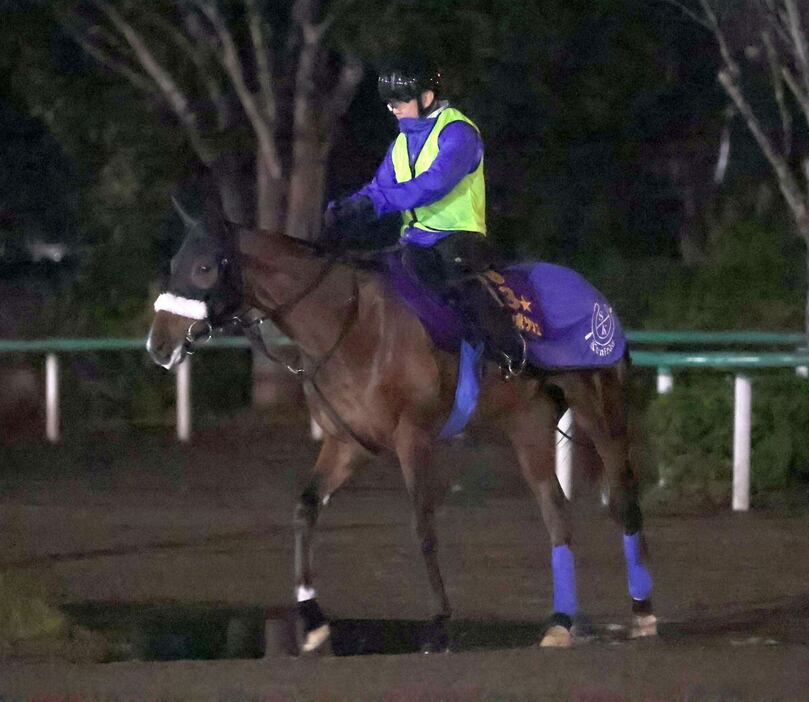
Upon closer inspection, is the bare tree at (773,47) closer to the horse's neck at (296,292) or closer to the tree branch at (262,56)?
the tree branch at (262,56)

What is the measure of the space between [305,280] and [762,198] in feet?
46.1

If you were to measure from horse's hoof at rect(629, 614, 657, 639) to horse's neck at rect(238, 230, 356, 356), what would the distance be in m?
1.92

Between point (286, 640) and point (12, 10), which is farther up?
point (12, 10)

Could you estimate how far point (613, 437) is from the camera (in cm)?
790

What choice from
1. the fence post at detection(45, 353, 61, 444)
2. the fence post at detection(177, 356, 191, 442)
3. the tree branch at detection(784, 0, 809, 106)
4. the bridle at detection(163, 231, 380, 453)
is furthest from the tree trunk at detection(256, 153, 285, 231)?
the bridle at detection(163, 231, 380, 453)

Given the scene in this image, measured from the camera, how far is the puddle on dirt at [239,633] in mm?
7137

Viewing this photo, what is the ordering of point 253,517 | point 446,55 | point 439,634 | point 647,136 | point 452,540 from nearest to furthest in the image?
point 439,634
point 452,540
point 253,517
point 446,55
point 647,136

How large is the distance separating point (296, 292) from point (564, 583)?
180 centimetres

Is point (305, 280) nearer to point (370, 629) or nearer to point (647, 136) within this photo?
point (370, 629)

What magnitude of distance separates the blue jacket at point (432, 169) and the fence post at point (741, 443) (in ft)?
14.7

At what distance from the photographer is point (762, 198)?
66.3ft

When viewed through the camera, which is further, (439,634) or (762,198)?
(762,198)

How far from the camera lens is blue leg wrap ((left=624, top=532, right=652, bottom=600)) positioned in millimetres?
7539

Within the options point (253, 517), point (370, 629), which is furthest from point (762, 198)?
point (370, 629)
